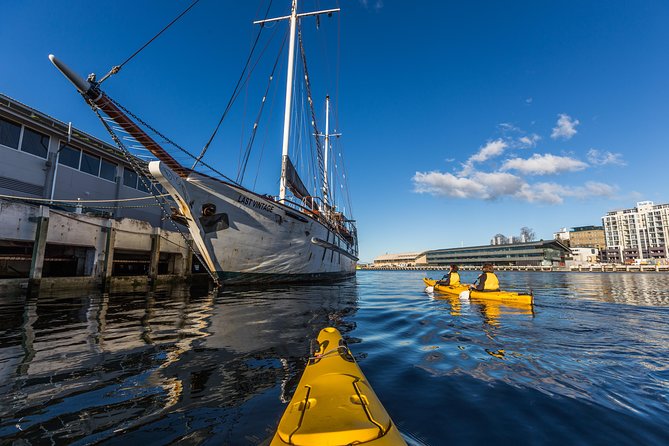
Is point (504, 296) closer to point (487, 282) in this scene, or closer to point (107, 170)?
point (487, 282)

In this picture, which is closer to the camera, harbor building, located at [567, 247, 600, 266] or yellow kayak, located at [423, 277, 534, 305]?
yellow kayak, located at [423, 277, 534, 305]

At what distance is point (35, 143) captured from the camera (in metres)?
18.8

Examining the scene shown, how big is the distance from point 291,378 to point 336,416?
227 centimetres

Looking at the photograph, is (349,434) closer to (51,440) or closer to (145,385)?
(51,440)

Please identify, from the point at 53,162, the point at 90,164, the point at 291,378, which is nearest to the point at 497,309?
the point at 291,378

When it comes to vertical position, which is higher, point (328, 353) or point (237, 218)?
point (237, 218)

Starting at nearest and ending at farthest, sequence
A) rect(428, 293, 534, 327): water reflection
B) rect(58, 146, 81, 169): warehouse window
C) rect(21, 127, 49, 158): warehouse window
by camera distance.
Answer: rect(428, 293, 534, 327): water reflection → rect(21, 127, 49, 158): warehouse window → rect(58, 146, 81, 169): warehouse window

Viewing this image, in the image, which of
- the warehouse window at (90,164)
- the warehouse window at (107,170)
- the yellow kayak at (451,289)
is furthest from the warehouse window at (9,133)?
the yellow kayak at (451,289)

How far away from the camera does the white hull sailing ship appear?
11.3m

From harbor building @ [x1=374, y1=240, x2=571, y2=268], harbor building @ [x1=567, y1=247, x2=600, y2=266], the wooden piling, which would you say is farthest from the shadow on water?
harbor building @ [x1=567, y1=247, x2=600, y2=266]

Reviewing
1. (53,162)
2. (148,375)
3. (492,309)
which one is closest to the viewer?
(148,375)

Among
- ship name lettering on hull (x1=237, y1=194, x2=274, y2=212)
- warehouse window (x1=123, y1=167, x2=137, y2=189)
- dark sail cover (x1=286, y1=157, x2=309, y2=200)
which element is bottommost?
ship name lettering on hull (x1=237, y1=194, x2=274, y2=212)

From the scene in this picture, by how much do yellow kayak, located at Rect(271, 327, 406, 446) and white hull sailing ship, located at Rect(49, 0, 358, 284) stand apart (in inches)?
424

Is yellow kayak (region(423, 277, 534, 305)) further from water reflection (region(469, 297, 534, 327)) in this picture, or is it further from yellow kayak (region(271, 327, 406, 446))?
yellow kayak (region(271, 327, 406, 446))
